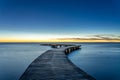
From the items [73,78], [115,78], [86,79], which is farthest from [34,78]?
[115,78]

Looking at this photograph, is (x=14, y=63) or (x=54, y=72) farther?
Result: (x=14, y=63)

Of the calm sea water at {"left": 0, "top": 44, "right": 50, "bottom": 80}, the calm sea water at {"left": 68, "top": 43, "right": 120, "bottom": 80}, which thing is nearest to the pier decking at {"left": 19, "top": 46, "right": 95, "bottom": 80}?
the calm sea water at {"left": 0, "top": 44, "right": 50, "bottom": 80}

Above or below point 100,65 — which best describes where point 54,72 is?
above

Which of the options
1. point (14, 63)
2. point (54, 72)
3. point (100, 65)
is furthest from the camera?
point (14, 63)

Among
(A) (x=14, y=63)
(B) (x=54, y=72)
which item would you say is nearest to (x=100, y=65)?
(A) (x=14, y=63)

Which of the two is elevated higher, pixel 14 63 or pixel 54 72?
pixel 54 72

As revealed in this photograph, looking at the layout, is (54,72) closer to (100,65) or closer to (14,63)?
(100,65)

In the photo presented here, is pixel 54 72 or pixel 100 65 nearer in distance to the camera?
pixel 54 72

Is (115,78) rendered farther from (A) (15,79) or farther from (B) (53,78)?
A: (A) (15,79)

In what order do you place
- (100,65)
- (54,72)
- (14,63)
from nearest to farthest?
(54,72), (100,65), (14,63)

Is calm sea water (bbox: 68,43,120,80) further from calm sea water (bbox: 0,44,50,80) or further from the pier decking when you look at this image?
calm sea water (bbox: 0,44,50,80)

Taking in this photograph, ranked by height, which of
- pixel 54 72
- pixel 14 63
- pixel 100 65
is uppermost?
pixel 54 72

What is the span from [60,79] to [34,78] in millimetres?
1059

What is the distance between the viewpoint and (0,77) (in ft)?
35.1
